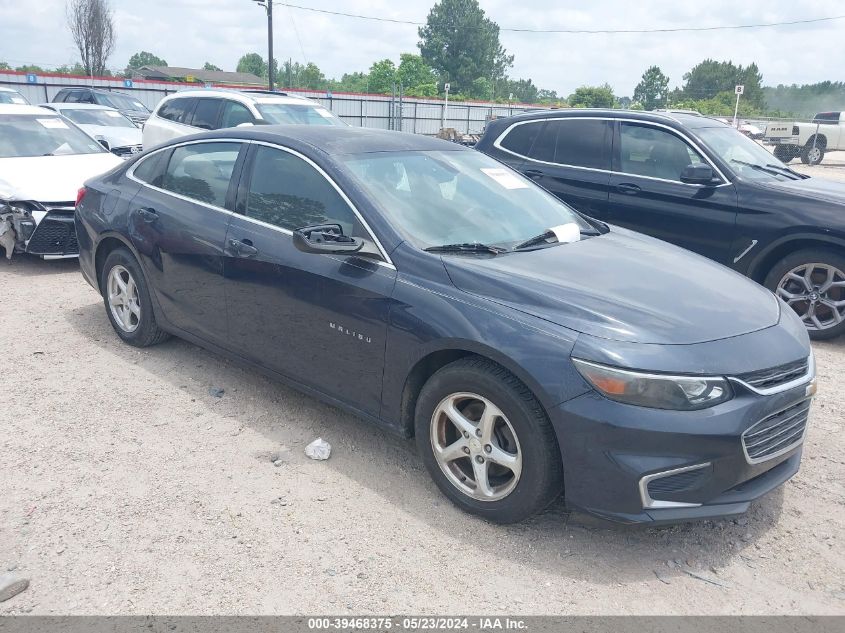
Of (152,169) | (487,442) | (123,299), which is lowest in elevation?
(123,299)

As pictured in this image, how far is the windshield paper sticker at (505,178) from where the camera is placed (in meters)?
4.35

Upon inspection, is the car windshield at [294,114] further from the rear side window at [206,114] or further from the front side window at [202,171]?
the front side window at [202,171]

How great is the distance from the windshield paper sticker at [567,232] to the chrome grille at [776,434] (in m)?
1.44

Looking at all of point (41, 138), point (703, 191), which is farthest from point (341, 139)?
point (41, 138)

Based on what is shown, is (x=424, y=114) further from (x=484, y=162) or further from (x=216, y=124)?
(x=484, y=162)

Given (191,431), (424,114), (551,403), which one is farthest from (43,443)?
(424,114)

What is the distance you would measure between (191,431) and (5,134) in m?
6.29

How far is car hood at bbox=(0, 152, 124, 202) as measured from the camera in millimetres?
7262

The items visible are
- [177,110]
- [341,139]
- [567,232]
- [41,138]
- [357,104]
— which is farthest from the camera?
[357,104]

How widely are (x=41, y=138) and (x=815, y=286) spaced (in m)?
8.64

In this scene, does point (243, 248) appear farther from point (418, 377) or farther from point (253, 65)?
point (253, 65)

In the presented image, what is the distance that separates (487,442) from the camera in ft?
10.3

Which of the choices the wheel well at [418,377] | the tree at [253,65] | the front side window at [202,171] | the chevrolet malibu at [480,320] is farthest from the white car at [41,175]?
the tree at [253,65]

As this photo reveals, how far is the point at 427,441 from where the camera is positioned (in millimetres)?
3377
